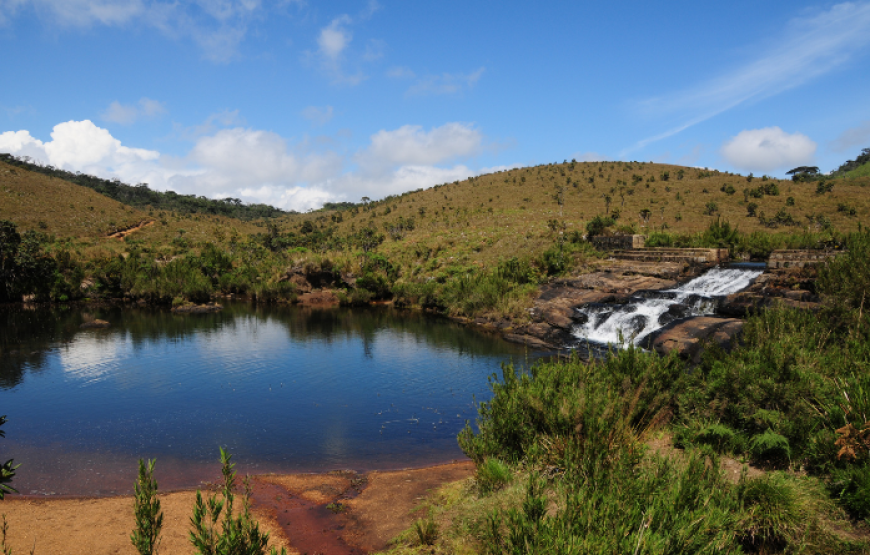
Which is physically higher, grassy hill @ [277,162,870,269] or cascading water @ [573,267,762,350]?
grassy hill @ [277,162,870,269]

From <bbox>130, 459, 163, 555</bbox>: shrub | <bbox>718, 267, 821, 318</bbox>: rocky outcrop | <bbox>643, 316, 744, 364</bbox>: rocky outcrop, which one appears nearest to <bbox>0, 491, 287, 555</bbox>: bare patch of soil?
<bbox>130, 459, 163, 555</bbox>: shrub

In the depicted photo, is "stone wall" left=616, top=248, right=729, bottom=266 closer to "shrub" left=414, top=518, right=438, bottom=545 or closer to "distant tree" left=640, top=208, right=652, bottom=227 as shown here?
"distant tree" left=640, top=208, right=652, bottom=227

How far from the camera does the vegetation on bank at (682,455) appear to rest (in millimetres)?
5477

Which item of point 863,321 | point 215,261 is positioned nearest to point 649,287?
point 863,321

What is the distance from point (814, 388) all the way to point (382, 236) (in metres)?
62.7

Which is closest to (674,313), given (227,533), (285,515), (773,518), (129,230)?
(773,518)

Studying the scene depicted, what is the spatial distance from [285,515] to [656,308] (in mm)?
24973

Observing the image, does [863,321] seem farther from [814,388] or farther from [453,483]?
[453,483]

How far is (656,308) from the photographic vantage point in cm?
2873

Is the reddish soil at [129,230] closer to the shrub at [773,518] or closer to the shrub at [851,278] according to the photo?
the shrub at [851,278]

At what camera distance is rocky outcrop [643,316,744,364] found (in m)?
20.0

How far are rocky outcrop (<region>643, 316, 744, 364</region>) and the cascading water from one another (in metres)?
2.36

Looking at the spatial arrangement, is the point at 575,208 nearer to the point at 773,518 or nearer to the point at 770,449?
the point at 770,449

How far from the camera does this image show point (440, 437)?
16.7 metres
